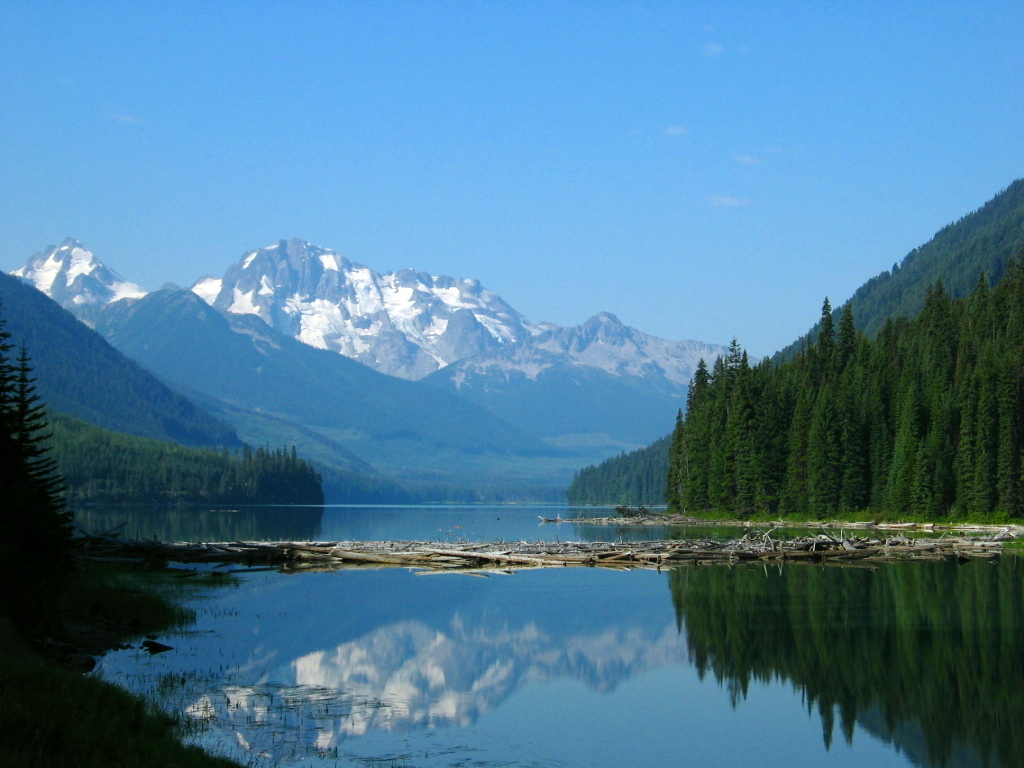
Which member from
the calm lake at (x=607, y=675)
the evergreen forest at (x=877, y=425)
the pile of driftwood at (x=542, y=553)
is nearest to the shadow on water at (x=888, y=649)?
the calm lake at (x=607, y=675)

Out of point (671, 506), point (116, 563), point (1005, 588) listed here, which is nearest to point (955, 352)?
point (671, 506)

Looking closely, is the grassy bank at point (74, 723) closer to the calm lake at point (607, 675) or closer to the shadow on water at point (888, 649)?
the calm lake at point (607, 675)

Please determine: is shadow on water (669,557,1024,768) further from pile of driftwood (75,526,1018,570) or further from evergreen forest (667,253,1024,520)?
evergreen forest (667,253,1024,520)

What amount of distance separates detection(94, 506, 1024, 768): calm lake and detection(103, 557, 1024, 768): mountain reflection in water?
10 centimetres

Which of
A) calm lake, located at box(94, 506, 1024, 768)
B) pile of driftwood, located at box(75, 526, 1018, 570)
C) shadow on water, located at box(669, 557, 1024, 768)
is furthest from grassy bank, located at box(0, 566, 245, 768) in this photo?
pile of driftwood, located at box(75, 526, 1018, 570)

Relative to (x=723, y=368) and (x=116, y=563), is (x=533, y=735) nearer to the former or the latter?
(x=116, y=563)

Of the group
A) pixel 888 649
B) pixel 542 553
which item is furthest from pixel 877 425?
pixel 888 649

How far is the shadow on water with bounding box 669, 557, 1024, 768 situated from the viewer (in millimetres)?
25844

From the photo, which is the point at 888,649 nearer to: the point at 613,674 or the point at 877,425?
the point at 613,674

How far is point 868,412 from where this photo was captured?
122188mm

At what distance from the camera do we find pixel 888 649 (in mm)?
35781

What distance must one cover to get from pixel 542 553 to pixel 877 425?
59.1 metres

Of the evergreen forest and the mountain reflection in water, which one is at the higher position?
the evergreen forest

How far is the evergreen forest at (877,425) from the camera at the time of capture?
101562mm
